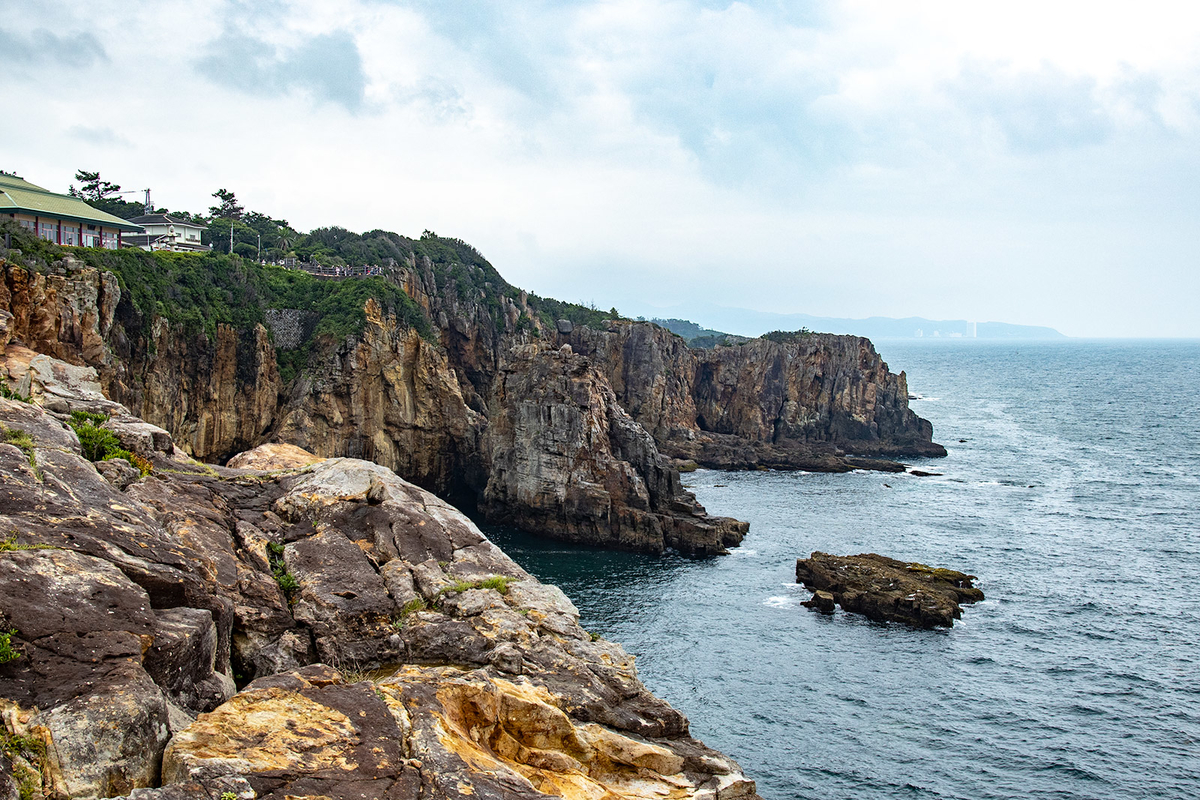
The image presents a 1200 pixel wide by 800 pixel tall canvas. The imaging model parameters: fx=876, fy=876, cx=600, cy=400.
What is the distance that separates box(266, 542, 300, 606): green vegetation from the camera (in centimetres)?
2016

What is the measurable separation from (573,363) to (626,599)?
1060 inches

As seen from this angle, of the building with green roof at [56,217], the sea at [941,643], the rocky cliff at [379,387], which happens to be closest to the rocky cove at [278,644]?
the rocky cliff at [379,387]

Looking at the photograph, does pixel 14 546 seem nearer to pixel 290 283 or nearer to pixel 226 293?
pixel 226 293

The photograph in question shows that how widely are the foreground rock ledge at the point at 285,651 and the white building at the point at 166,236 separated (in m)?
69.8

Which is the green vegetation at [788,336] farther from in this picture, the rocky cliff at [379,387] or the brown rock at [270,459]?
the brown rock at [270,459]

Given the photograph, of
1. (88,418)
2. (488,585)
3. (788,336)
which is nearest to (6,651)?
(488,585)

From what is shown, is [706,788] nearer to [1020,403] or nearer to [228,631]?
[228,631]

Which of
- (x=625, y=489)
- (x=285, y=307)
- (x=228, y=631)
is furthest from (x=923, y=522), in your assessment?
(x=228, y=631)

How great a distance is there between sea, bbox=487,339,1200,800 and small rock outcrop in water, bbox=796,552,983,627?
3.75 ft

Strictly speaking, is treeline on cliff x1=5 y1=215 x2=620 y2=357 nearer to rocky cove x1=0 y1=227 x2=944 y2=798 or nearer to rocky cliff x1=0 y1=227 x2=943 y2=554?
rocky cliff x1=0 y1=227 x2=943 y2=554

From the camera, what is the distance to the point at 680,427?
121 m

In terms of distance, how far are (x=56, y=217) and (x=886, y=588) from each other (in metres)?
66.6

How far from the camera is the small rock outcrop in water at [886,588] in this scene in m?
55.7

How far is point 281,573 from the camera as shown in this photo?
2055cm
